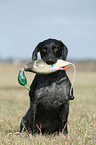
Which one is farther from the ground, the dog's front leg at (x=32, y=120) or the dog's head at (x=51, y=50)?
the dog's head at (x=51, y=50)

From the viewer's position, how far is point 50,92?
3908mm

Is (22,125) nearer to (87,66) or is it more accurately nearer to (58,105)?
(58,105)

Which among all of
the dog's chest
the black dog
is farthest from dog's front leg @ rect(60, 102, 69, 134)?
the dog's chest

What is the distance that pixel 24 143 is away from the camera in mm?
3764

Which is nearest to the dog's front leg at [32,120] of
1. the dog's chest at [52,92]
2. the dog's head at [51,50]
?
the dog's chest at [52,92]

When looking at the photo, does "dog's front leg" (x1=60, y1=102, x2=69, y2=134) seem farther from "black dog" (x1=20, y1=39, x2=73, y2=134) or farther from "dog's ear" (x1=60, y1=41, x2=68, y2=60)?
"dog's ear" (x1=60, y1=41, x2=68, y2=60)

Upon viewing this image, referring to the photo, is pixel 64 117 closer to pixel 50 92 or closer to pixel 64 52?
pixel 50 92

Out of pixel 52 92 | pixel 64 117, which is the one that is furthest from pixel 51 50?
Result: pixel 64 117

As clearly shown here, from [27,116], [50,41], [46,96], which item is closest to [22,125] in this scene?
[27,116]

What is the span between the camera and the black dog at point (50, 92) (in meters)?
3.89

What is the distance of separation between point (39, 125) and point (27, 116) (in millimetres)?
283

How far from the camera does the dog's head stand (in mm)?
3809

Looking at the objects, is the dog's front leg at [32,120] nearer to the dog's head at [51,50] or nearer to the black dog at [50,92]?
the black dog at [50,92]

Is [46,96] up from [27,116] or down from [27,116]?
up
